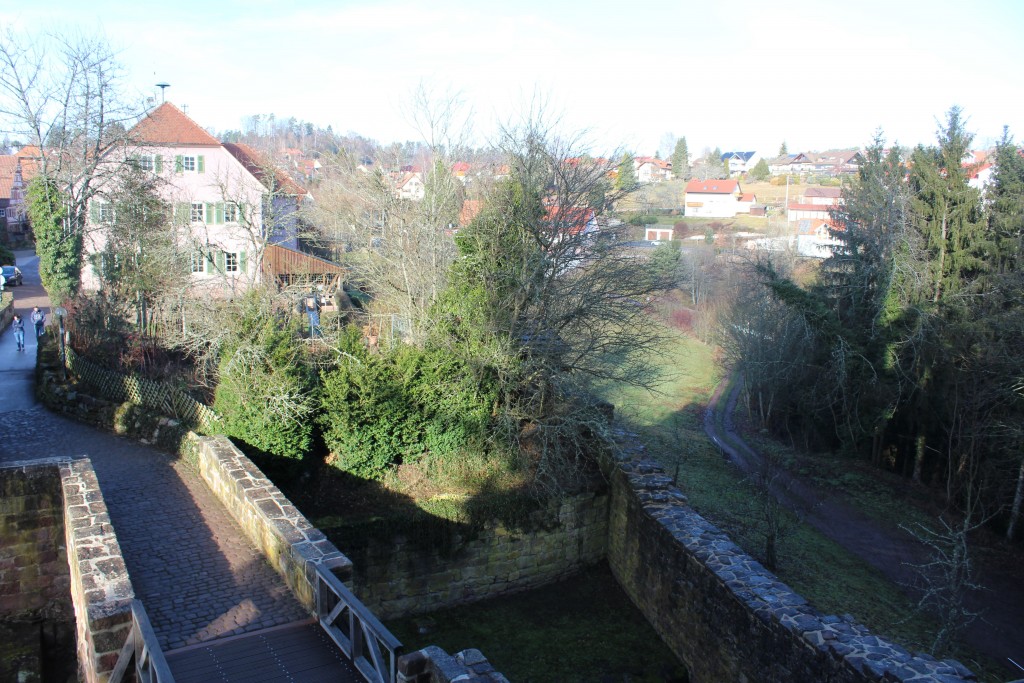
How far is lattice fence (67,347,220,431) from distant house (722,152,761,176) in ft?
393

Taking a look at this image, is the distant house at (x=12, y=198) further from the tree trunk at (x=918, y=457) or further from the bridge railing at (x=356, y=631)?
the tree trunk at (x=918, y=457)

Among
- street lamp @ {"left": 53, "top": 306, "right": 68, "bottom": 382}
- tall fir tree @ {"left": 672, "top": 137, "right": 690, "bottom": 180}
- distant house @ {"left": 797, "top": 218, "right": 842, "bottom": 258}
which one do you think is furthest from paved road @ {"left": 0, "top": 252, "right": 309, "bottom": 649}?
tall fir tree @ {"left": 672, "top": 137, "right": 690, "bottom": 180}

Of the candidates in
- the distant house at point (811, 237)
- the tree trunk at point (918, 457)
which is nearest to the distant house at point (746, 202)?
the distant house at point (811, 237)

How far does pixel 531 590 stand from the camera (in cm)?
1284

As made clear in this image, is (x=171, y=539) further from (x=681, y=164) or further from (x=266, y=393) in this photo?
(x=681, y=164)

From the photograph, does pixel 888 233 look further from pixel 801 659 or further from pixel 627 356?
pixel 801 659

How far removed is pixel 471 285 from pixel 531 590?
18.8 ft

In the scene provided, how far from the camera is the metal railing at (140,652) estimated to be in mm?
5770

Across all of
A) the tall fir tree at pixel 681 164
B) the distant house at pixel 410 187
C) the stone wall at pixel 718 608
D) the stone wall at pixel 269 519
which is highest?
the tall fir tree at pixel 681 164

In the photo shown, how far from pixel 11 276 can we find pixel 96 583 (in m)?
30.7

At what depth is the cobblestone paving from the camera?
769 centimetres

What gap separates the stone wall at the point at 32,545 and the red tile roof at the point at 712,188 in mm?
73513

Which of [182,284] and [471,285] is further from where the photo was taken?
[182,284]

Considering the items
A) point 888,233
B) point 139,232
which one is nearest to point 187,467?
point 139,232
